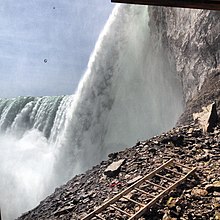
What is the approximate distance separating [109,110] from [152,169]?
11881 millimetres

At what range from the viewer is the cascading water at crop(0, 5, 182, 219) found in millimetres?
17031

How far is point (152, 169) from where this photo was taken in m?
7.64

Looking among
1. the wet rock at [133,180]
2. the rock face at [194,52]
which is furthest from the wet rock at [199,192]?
the rock face at [194,52]

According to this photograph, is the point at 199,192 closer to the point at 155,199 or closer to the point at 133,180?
the point at 155,199

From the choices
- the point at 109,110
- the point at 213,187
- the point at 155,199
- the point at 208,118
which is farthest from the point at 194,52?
the point at 155,199

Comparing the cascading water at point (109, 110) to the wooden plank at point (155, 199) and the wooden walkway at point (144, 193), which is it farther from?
the wooden plank at point (155, 199)

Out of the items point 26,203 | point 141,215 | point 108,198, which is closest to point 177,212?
point 141,215

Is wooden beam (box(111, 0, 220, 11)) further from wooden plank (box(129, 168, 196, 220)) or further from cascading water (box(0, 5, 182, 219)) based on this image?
cascading water (box(0, 5, 182, 219))

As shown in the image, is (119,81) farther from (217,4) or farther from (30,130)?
(217,4)

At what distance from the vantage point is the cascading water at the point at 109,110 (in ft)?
55.9

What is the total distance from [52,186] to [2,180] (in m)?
4.83

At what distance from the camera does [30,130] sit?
3031 centimetres

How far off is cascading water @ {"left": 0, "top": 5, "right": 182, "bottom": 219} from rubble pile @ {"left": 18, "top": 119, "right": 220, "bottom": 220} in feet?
24.3

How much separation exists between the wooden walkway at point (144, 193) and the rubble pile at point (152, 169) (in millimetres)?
185
